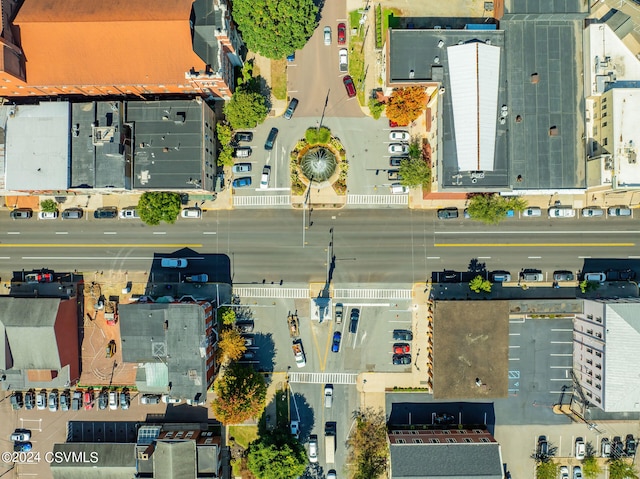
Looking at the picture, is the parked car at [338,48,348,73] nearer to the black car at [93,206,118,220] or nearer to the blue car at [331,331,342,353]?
the blue car at [331,331,342,353]

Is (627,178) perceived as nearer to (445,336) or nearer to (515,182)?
(515,182)

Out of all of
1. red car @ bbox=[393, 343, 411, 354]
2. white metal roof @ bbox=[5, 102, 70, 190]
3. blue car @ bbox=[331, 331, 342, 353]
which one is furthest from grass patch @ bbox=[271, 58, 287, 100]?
red car @ bbox=[393, 343, 411, 354]

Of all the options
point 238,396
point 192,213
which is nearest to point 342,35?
point 192,213

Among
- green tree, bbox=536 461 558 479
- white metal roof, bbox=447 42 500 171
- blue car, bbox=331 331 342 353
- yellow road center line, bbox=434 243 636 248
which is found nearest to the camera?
white metal roof, bbox=447 42 500 171

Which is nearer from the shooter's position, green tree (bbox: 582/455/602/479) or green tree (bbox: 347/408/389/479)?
green tree (bbox: 582/455/602/479)

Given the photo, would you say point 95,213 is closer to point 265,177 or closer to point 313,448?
point 265,177

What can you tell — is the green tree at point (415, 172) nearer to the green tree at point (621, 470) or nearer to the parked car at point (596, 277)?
the parked car at point (596, 277)

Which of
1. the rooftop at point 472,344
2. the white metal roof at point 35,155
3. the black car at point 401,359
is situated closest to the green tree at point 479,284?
the rooftop at point 472,344
